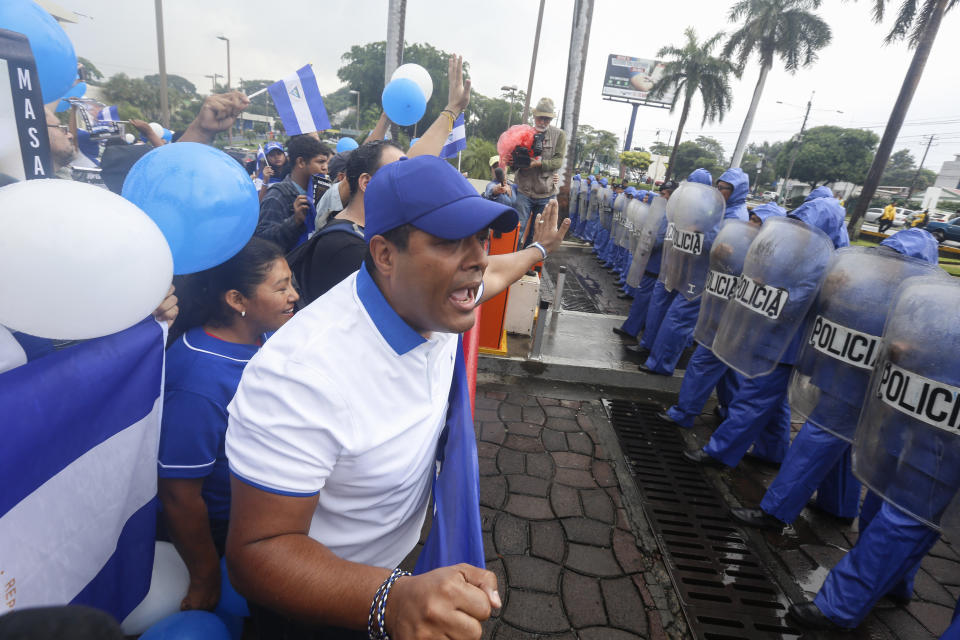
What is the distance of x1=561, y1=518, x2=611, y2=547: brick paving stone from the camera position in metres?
2.87

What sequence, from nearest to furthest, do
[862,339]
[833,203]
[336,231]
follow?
[336,231] → [862,339] → [833,203]

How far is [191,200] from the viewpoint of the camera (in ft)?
5.46

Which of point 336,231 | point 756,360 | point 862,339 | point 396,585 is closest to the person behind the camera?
point 396,585

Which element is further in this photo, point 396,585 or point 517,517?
point 517,517

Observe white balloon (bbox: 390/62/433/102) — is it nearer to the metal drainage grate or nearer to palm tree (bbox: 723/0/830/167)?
the metal drainage grate

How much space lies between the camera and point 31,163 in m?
1.34

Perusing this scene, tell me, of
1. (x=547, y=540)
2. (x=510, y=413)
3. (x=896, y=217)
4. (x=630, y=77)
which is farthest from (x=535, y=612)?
(x=630, y=77)

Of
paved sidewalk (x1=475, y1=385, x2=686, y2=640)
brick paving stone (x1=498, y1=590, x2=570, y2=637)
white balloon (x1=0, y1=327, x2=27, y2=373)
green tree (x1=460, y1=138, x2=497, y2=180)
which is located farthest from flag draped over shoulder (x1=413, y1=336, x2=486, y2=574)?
green tree (x1=460, y1=138, x2=497, y2=180)

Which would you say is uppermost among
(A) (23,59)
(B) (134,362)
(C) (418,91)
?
(C) (418,91)

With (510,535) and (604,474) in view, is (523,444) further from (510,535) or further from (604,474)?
(510,535)

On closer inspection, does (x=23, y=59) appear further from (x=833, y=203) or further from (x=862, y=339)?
(x=833, y=203)

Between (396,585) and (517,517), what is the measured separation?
223 cm

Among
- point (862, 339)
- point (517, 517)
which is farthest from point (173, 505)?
point (862, 339)

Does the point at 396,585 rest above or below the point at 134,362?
below
